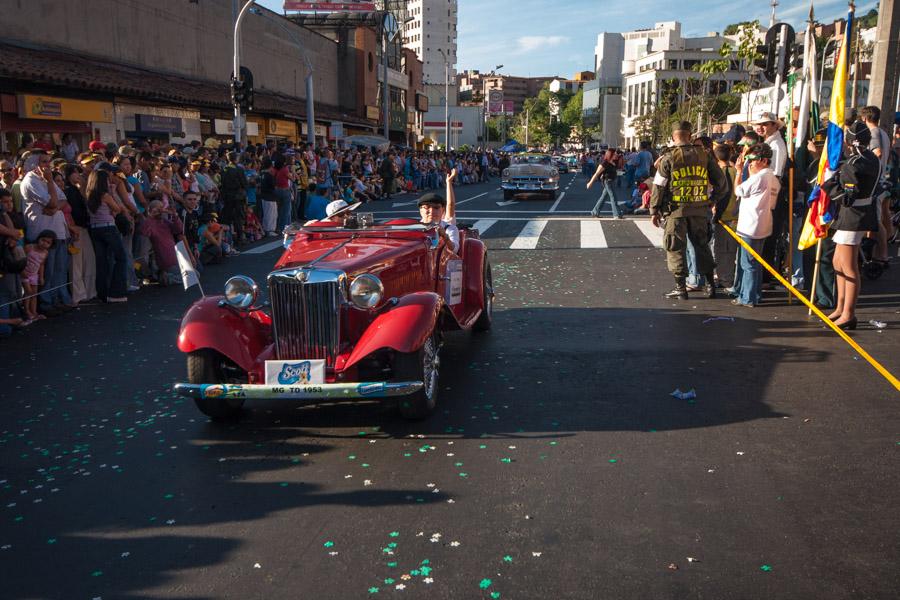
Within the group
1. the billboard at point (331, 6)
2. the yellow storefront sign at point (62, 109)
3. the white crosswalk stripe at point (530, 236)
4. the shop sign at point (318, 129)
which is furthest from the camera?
the billboard at point (331, 6)

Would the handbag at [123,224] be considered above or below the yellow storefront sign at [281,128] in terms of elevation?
below

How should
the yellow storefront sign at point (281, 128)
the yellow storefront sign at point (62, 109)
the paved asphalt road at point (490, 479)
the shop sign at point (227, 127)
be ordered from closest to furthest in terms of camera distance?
1. the paved asphalt road at point (490, 479)
2. the yellow storefront sign at point (62, 109)
3. the shop sign at point (227, 127)
4. the yellow storefront sign at point (281, 128)

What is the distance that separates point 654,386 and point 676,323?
248cm

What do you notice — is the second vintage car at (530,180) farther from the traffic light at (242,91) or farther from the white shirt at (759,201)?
the white shirt at (759,201)

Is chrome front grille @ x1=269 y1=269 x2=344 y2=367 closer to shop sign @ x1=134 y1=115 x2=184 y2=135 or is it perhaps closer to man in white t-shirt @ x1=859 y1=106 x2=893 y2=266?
man in white t-shirt @ x1=859 y1=106 x2=893 y2=266

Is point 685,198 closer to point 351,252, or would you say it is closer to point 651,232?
point 351,252

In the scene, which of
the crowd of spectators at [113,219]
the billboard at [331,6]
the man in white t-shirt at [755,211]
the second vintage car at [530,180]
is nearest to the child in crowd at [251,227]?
the crowd of spectators at [113,219]

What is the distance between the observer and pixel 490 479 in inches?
178

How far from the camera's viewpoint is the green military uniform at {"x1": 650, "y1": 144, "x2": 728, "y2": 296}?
945 centimetres

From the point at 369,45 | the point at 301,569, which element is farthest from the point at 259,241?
the point at 369,45

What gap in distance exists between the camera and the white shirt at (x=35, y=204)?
915 cm

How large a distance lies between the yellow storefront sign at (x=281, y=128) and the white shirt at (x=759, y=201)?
29.3 metres

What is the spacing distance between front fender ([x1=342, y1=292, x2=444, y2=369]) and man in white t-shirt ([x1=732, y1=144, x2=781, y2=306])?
5.14m

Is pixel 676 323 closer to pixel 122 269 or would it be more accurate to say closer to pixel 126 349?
pixel 126 349
